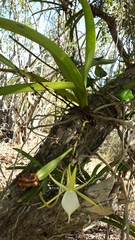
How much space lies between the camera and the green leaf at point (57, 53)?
1.60 ft

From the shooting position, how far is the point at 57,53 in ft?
1.69

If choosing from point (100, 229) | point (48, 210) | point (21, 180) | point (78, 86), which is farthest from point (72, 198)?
point (100, 229)

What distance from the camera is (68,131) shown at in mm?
660

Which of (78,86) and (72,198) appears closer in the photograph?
(72,198)

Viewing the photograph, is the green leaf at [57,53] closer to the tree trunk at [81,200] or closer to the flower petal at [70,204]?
the tree trunk at [81,200]

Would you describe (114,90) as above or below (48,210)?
above

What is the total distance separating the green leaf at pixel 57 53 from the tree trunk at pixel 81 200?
56mm

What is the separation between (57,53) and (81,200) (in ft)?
1.02

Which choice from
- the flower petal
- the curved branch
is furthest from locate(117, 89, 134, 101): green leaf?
the curved branch

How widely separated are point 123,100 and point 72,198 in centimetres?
26

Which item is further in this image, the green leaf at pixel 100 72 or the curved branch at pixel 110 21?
the curved branch at pixel 110 21

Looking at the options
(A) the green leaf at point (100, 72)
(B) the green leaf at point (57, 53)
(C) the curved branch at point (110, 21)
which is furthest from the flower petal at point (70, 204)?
(C) the curved branch at point (110, 21)

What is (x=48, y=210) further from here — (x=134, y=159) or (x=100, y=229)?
(x=100, y=229)

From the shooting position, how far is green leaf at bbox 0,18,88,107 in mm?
487
